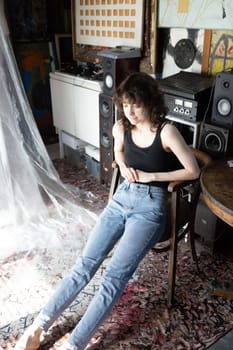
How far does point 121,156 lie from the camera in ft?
6.38

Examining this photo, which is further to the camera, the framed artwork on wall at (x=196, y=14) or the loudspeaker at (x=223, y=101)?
the framed artwork on wall at (x=196, y=14)

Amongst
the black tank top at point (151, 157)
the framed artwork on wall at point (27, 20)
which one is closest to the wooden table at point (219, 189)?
the black tank top at point (151, 157)

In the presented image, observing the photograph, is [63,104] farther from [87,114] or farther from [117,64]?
[117,64]

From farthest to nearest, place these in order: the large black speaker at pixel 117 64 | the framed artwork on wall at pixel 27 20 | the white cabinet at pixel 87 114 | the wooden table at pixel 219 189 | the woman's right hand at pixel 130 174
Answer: the framed artwork on wall at pixel 27 20, the white cabinet at pixel 87 114, the large black speaker at pixel 117 64, the woman's right hand at pixel 130 174, the wooden table at pixel 219 189

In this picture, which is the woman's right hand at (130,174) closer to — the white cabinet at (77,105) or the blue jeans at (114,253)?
the blue jeans at (114,253)

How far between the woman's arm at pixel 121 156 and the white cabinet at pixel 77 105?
1.20m

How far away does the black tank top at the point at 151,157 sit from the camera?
172 centimetres

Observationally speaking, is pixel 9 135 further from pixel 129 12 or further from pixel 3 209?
pixel 129 12

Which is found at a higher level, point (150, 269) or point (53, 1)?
point (53, 1)

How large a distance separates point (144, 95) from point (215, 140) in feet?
2.32

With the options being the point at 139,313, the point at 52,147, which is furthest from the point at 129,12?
the point at 139,313

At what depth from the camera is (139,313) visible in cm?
184

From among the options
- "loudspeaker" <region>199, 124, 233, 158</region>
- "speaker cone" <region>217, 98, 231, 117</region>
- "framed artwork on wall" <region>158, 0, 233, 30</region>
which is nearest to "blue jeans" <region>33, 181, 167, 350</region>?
"loudspeaker" <region>199, 124, 233, 158</region>

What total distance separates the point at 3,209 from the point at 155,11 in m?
1.77
